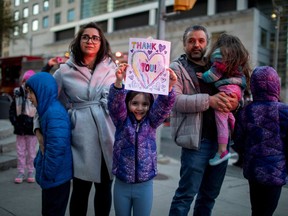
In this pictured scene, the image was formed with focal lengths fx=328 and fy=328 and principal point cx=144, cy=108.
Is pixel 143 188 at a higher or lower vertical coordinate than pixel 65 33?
lower

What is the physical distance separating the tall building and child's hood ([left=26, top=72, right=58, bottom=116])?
15118 millimetres

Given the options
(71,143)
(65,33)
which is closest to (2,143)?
(71,143)

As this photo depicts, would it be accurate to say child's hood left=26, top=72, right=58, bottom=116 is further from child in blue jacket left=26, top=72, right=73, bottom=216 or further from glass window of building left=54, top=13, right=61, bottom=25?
glass window of building left=54, top=13, right=61, bottom=25

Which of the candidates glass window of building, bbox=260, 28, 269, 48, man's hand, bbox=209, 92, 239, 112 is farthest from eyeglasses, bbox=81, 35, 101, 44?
glass window of building, bbox=260, 28, 269, 48

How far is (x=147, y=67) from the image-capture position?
8.66ft

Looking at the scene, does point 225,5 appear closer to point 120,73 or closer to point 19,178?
point 19,178

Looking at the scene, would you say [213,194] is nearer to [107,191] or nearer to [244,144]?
[244,144]

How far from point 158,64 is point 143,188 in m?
1.02

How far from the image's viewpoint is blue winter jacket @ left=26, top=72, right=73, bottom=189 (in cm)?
258

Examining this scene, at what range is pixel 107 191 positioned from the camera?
3.03 metres

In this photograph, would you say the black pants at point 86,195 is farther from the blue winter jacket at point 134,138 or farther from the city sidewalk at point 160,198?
the city sidewalk at point 160,198

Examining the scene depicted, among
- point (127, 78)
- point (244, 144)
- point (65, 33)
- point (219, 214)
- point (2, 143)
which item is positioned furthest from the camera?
point (65, 33)

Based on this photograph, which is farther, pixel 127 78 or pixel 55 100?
pixel 55 100

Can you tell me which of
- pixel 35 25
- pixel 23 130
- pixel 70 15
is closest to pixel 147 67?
pixel 23 130
